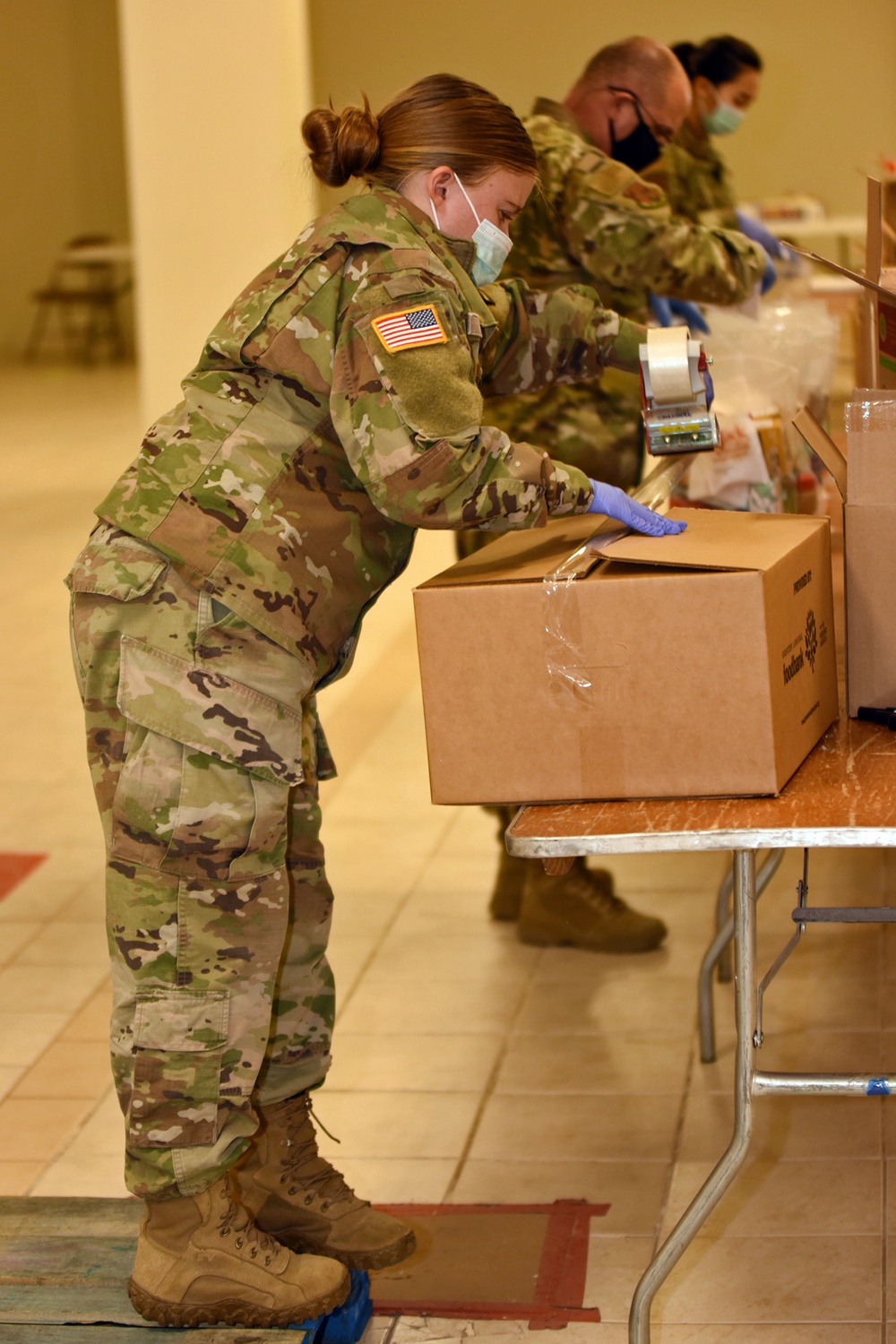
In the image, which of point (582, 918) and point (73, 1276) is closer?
point (73, 1276)

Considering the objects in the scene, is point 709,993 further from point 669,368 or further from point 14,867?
point 14,867

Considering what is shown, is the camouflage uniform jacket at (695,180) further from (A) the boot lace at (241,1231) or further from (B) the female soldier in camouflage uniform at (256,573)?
(A) the boot lace at (241,1231)

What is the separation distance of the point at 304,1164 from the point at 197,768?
1.96 ft

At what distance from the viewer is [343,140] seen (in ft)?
5.56

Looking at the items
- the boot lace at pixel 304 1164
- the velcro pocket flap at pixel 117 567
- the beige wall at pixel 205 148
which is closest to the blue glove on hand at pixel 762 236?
the beige wall at pixel 205 148

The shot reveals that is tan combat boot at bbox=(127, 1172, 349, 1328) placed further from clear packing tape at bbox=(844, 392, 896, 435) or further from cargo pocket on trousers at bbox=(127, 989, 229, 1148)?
clear packing tape at bbox=(844, 392, 896, 435)

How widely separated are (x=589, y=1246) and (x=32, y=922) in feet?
5.51

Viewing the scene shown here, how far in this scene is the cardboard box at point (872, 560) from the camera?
1.71 m

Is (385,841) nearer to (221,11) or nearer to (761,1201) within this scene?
(761,1201)

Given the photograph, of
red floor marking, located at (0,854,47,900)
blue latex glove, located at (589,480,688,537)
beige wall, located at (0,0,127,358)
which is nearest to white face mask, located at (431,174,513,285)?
blue latex glove, located at (589,480,688,537)

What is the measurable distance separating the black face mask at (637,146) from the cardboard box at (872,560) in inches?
55.2

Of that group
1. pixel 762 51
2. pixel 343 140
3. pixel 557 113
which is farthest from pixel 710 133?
pixel 762 51

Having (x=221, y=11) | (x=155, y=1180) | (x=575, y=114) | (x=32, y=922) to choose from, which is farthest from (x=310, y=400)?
(x=221, y=11)

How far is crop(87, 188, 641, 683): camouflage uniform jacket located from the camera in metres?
1.61
